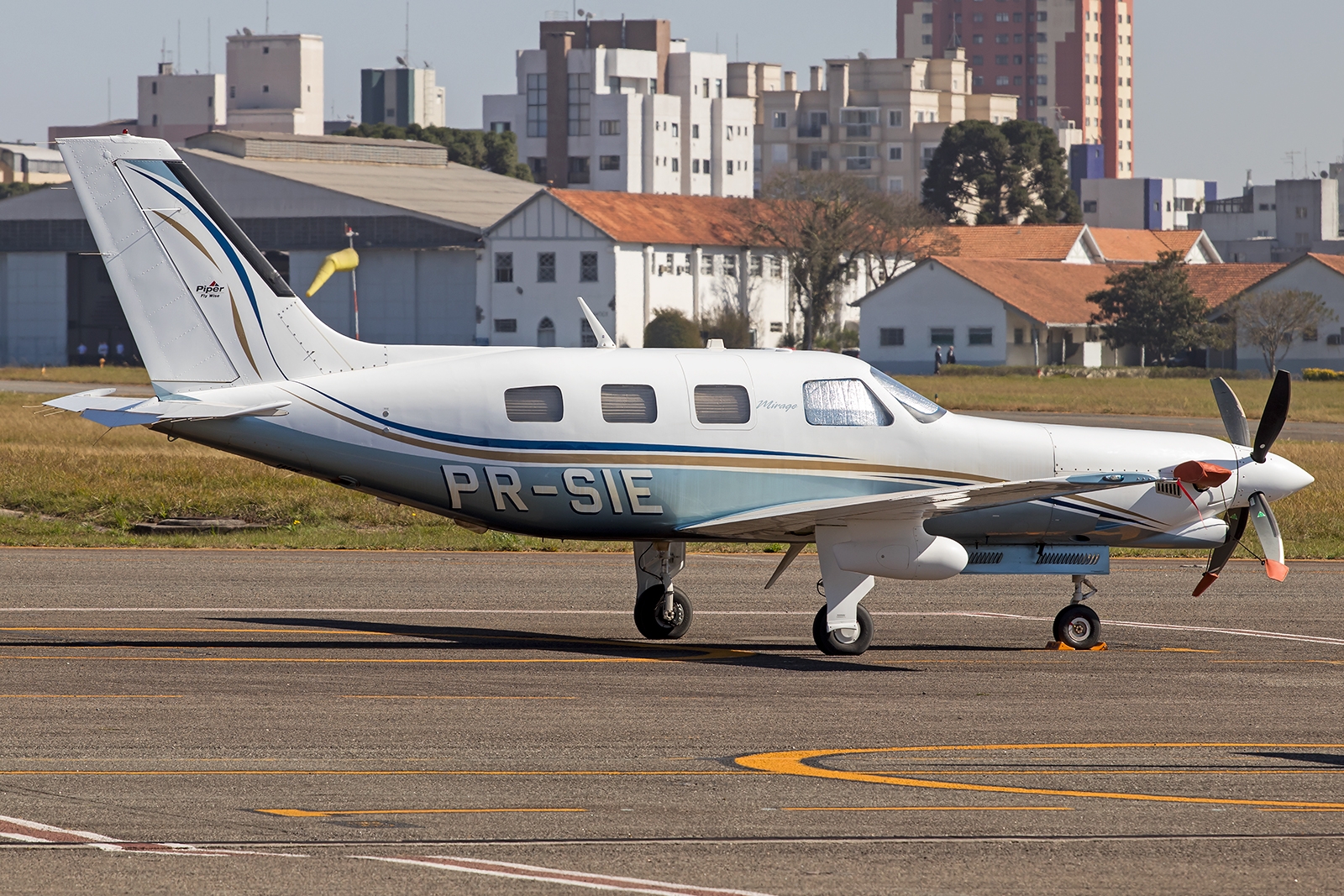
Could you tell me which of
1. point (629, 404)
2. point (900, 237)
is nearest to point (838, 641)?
point (629, 404)

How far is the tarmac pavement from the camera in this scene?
9.04 m

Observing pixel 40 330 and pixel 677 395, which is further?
pixel 40 330

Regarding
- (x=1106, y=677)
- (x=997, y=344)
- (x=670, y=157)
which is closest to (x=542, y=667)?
(x=1106, y=677)

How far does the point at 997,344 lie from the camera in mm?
108312

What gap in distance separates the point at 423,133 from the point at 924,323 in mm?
71503

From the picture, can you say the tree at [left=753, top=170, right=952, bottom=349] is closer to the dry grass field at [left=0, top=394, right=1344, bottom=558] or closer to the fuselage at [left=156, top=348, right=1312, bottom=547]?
the dry grass field at [left=0, top=394, right=1344, bottom=558]

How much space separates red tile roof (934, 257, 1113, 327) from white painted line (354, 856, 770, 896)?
101481mm

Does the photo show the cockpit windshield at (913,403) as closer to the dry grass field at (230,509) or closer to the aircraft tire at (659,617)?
the aircraft tire at (659,617)

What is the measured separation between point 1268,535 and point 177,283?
10.8 m

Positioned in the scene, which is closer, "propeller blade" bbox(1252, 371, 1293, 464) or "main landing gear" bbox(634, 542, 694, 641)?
"propeller blade" bbox(1252, 371, 1293, 464)

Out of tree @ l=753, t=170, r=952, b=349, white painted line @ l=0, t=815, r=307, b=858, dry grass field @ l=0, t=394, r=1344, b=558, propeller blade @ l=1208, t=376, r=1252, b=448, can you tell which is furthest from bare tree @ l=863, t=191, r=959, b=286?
white painted line @ l=0, t=815, r=307, b=858

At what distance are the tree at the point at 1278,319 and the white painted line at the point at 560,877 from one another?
103507 mm

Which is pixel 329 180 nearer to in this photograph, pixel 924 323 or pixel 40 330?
pixel 40 330

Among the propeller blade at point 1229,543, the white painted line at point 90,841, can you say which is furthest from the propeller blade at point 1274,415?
the white painted line at point 90,841
